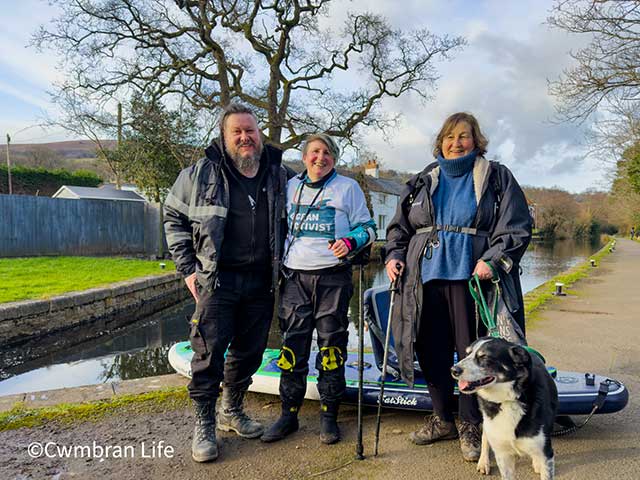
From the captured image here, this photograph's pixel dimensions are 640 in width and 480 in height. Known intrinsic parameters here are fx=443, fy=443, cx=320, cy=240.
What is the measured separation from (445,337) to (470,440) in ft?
2.17

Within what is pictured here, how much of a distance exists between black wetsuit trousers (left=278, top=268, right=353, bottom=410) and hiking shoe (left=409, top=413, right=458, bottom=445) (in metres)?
0.60

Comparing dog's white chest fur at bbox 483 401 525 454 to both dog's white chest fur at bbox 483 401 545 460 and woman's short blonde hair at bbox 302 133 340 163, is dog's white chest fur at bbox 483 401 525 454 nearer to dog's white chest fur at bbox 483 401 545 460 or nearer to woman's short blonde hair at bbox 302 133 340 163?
dog's white chest fur at bbox 483 401 545 460

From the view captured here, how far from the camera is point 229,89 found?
17078 mm

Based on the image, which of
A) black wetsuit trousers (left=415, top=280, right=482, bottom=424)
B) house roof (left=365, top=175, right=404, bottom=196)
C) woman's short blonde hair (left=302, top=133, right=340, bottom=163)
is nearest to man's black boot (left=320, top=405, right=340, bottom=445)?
black wetsuit trousers (left=415, top=280, right=482, bottom=424)

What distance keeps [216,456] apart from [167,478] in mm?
325

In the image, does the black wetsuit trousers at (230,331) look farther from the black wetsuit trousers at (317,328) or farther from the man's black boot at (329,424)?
the man's black boot at (329,424)

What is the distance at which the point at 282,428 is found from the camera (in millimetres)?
3133

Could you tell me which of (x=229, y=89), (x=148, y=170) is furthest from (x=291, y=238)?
(x=148, y=170)

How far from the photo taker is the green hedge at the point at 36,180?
84.8ft

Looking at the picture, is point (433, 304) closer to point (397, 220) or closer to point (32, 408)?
point (397, 220)

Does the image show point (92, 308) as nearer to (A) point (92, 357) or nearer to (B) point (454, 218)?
(A) point (92, 357)

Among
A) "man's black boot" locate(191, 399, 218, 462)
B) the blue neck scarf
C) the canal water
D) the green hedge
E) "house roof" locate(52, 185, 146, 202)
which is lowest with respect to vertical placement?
the canal water

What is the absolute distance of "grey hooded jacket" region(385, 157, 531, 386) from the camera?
108 inches

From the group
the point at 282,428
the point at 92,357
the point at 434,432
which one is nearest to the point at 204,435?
the point at 282,428
